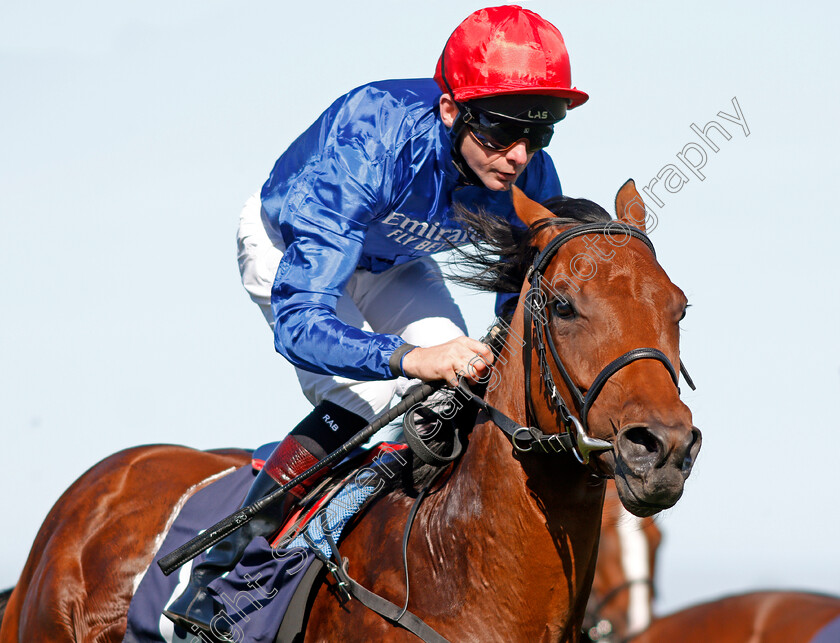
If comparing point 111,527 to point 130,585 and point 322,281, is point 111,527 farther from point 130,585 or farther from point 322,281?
point 322,281

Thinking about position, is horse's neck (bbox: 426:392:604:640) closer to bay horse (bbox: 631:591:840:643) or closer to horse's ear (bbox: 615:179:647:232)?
horse's ear (bbox: 615:179:647:232)

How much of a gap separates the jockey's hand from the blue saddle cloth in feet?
1.65

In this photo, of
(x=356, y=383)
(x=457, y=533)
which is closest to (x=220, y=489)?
(x=356, y=383)

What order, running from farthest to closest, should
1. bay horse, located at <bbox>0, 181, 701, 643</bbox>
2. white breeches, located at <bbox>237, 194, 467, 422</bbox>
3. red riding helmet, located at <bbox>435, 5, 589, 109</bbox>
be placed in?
white breeches, located at <bbox>237, 194, 467, 422</bbox> → red riding helmet, located at <bbox>435, 5, 589, 109</bbox> → bay horse, located at <bbox>0, 181, 701, 643</bbox>

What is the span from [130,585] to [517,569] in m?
1.94

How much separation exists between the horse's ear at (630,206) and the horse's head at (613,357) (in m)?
0.14

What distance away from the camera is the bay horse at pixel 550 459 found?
2500mm

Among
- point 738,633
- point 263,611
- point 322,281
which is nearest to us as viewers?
point 263,611

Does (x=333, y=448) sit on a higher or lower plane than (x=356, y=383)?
lower

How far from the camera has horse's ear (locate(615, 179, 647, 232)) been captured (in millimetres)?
3117

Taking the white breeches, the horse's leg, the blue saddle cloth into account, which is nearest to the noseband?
the blue saddle cloth

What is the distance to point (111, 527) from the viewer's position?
4293mm

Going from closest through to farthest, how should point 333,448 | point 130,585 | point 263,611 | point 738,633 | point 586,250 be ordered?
point 586,250 < point 263,611 < point 333,448 < point 130,585 < point 738,633

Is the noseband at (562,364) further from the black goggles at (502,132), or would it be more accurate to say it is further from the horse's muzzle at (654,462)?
the black goggles at (502,132)
